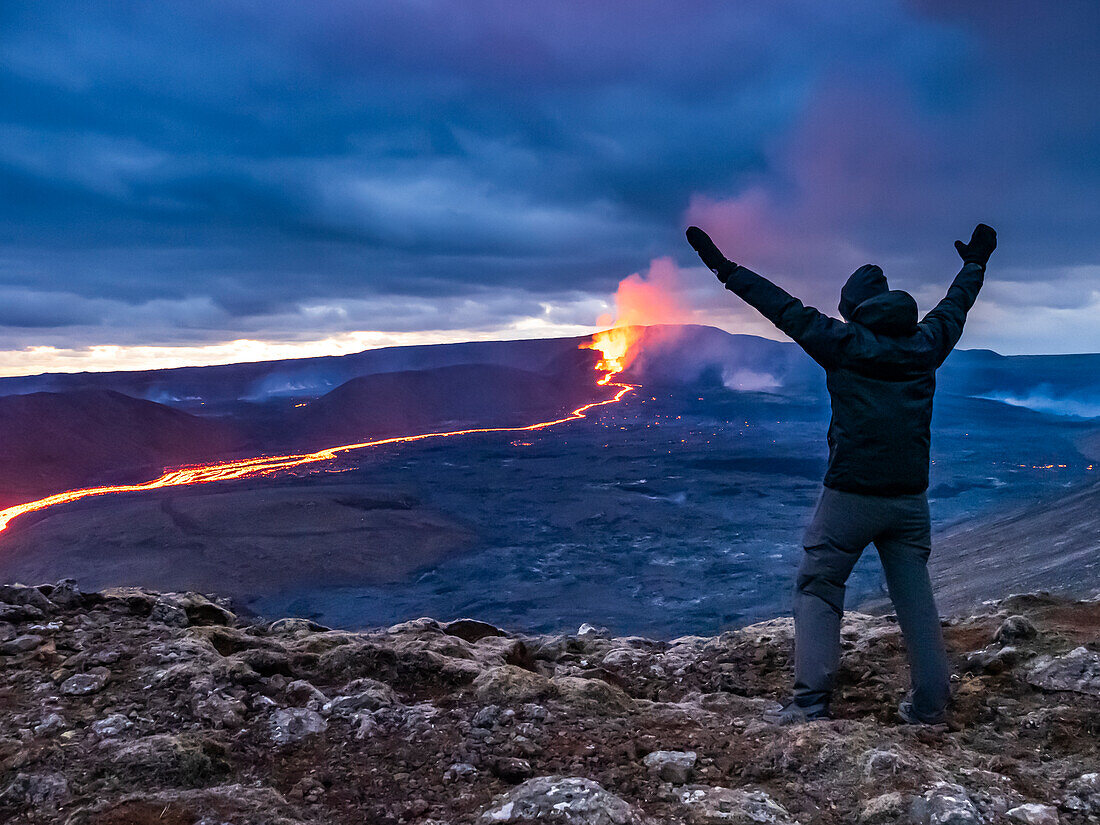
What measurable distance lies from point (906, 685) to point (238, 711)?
313cm

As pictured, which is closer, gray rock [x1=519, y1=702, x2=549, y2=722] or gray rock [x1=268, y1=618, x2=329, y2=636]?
gray rock [x1=519, y1=702, x2=549, y2=722]

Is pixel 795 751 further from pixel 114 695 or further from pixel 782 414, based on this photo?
pixel 782 414

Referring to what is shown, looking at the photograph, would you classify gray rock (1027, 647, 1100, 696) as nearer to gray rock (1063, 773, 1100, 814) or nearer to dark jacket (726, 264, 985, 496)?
gray rock (1063, 773, 1100, 814)

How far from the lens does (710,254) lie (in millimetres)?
3191

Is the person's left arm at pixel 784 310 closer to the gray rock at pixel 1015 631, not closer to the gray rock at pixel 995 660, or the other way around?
the gray rock at pixel 995 660

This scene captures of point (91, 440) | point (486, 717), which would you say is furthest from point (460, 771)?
point (91, 440)

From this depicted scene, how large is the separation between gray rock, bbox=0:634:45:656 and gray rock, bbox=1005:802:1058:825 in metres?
4.34

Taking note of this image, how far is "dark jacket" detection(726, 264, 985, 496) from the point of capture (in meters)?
2.92

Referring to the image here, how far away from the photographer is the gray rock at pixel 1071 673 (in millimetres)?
3061

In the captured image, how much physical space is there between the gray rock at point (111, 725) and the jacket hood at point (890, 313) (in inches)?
136

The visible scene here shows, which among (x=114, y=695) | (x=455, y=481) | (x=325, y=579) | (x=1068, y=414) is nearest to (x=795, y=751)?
(x=114, y=695)

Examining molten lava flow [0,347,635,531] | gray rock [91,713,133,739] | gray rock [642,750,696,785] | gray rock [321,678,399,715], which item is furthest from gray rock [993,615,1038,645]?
molten lava flow [0,347,635,531]

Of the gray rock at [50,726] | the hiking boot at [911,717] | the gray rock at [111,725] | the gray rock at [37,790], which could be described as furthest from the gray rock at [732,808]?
the gray rock at [50,726]

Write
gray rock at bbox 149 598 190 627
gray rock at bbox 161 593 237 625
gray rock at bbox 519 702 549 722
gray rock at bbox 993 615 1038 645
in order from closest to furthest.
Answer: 1. gray rock at bbox 519 702 549 722
2. gray rock at bbox 993 615 1038 645
3. gray rock at bbox 149 598 190 627
4. gray rock at bbox 161 593 237 625
